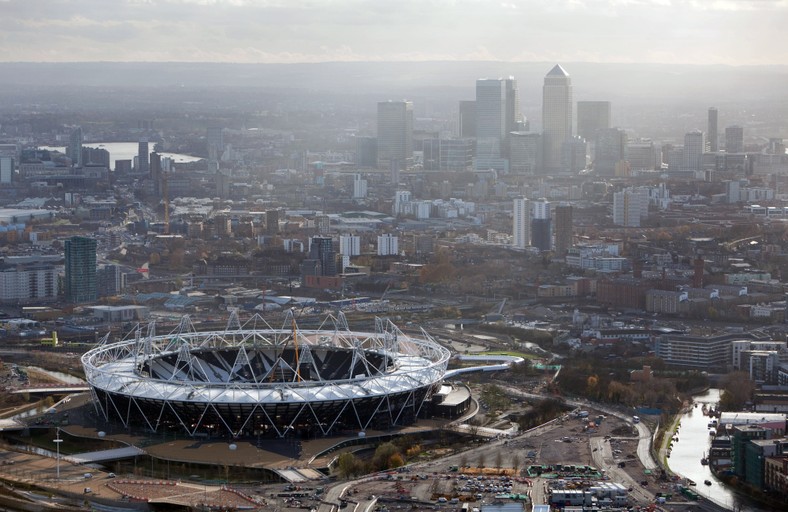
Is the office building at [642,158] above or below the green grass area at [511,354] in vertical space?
above

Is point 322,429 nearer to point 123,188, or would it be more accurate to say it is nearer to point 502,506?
point 502,506

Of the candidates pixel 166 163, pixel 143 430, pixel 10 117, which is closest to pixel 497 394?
pixel 143 430

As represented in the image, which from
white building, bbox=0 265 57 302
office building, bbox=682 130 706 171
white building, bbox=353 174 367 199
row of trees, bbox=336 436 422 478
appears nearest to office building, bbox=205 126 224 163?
white building, bbox=353 174 367 199

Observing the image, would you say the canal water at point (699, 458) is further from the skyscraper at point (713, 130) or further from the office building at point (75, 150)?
the office building at point (75, 150)

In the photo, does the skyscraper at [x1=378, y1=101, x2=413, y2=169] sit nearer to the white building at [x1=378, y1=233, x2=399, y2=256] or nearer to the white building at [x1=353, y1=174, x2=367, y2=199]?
the white building at [x1=353, y1=174, x2=367, y2=199]

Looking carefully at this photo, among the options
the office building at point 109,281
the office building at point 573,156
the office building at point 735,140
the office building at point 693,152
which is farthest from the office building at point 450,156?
the office building at point 109,281
